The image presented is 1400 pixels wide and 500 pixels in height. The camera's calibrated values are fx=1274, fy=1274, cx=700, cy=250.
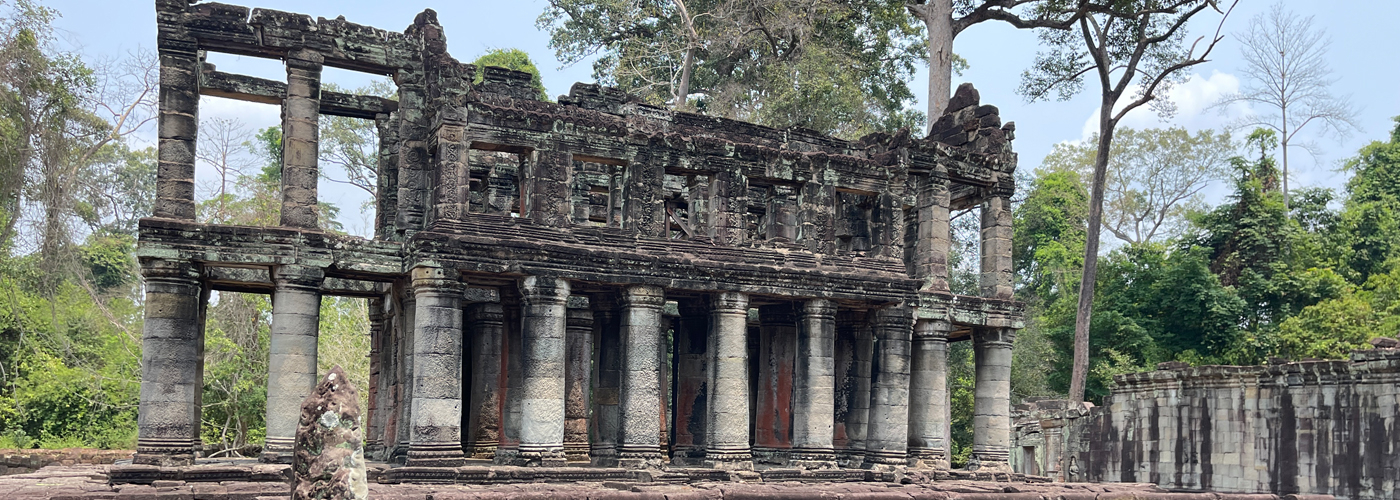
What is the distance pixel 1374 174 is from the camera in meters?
41.5

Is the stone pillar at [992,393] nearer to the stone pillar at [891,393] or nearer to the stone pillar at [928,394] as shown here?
the stone pillar at [928,394]

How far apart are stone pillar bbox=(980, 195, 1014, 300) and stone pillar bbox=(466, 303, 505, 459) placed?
894cm

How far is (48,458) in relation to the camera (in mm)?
27047

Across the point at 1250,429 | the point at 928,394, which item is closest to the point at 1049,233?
the point at 1250,429

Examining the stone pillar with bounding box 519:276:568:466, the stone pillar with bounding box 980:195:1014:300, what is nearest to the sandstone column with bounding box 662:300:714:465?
the stone pillar with bounding box 519:276:568:466

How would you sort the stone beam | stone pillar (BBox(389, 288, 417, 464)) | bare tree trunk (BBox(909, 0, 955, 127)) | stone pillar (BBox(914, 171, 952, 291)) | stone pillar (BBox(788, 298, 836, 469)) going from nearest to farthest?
the stone beam → stone pillar (BBox(389, 288, 417, 464)) → stone pillar (BBox(788, 298, 836, 469)) → stone pillar (BBox(914, 171, 952, 291)) → bare tree trunk (BBox(909, 0, 955, 127))

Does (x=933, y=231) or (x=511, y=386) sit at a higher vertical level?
(x=933, y=231)

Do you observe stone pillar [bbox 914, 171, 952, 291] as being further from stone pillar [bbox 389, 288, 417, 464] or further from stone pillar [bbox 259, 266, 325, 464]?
stone pillar [bbox 259, 266, 325, 464]

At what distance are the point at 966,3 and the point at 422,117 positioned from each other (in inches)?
701

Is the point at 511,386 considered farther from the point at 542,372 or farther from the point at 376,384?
the point at 376,384

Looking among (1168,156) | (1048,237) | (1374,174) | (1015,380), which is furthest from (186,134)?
(1168,156)

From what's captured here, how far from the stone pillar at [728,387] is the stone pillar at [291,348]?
602 centimetres

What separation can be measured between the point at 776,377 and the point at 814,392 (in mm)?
1534

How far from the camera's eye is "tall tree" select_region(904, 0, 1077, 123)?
3147 centimetres
